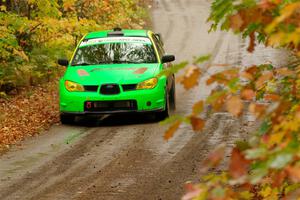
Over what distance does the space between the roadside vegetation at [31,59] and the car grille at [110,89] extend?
1517 millimetres

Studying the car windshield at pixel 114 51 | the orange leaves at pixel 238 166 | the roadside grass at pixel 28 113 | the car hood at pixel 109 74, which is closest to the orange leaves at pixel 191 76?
the orange leaves at pixel 238 166

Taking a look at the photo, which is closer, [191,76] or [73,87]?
[191,76]

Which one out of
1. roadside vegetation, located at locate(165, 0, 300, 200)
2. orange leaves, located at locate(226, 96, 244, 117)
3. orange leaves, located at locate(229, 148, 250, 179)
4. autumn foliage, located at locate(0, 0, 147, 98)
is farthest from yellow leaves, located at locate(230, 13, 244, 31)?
autumn foliage, located at locate(0, 0, 147, 98)

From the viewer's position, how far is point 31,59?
1709cm

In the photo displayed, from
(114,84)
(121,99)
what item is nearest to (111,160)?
(121,99)

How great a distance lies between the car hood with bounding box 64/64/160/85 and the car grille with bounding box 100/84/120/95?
0.28ft

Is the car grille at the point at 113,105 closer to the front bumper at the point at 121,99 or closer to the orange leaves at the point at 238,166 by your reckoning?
the front bumper at the point at 121,99

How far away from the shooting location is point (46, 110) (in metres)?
13.7

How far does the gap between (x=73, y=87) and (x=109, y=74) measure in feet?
2.42

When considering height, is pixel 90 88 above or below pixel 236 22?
below

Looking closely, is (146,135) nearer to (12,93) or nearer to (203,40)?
(12,93)

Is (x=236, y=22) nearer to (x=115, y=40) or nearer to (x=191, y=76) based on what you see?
(x=191, y=76)

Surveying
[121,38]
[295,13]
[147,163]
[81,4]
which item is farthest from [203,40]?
[295,13]

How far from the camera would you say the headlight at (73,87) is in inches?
457
